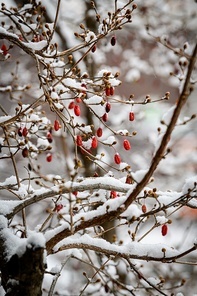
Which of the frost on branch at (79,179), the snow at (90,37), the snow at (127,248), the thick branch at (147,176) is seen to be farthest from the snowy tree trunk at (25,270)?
the snow at (90,37)

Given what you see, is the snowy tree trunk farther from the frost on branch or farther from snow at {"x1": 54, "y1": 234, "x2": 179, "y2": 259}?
snow at {"x1": 54, "y1": 234, "x2": 179, "y2": 259}

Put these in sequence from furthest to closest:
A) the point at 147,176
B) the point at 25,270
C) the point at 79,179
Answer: the point at 79,179
the point at 25,270
the point at 147,176

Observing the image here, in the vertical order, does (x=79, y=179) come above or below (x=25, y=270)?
above

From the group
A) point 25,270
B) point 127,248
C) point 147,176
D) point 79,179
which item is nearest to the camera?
point 147,176

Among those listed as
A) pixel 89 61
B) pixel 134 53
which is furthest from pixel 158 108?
pixel 89 61

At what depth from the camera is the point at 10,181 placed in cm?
254

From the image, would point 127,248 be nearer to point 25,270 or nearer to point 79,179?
point 79,179

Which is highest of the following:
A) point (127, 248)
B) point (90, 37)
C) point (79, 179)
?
point (90, 37)

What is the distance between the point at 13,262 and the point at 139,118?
14.7 ft

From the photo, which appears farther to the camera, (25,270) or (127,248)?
(127,248)

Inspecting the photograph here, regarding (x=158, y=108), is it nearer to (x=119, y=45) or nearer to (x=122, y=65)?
(x=122, y=65)

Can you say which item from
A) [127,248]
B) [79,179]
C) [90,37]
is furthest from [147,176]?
[90,37]

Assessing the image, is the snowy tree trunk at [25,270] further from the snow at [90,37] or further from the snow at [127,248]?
the snow at [90,37]

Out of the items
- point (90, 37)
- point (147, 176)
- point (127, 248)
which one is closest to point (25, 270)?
point (127, 248)
